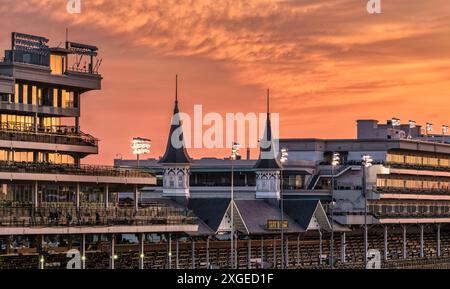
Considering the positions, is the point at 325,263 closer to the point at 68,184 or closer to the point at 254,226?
the point at 254,226

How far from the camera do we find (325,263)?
148750 millimetres

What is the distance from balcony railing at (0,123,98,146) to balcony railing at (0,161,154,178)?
2199mm

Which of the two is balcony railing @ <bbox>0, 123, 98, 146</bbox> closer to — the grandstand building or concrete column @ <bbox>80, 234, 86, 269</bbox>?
concrete column @ <bbox>80, 234, 86, 269</bbox>

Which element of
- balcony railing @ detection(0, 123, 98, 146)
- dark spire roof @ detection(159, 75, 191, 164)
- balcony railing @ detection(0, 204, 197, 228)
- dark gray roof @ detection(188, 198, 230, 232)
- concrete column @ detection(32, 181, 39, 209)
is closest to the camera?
balcony railing @ detection(0, 204, 197, 228)

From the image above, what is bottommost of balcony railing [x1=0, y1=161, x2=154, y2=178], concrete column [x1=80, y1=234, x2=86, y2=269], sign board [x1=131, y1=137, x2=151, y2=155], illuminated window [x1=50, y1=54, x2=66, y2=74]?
concrete column [x1=80, y1=234, x2=86, y2=269]

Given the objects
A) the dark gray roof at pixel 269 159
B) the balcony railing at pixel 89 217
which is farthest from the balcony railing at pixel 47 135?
the dark gray roof at pixel 269 159

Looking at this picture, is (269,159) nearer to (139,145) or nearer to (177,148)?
(177,148)

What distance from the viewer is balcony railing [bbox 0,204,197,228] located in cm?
9512

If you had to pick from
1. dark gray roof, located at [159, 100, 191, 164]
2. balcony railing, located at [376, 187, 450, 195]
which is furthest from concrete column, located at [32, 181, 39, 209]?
balcony railing, located at [376, 187, 450, 195]

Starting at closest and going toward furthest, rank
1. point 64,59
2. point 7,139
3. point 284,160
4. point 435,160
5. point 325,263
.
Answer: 1. point 7,139
2. point 64,59
3. point 325,263
4. point 284,160
5. point 435,160

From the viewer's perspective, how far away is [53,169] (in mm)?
102125
